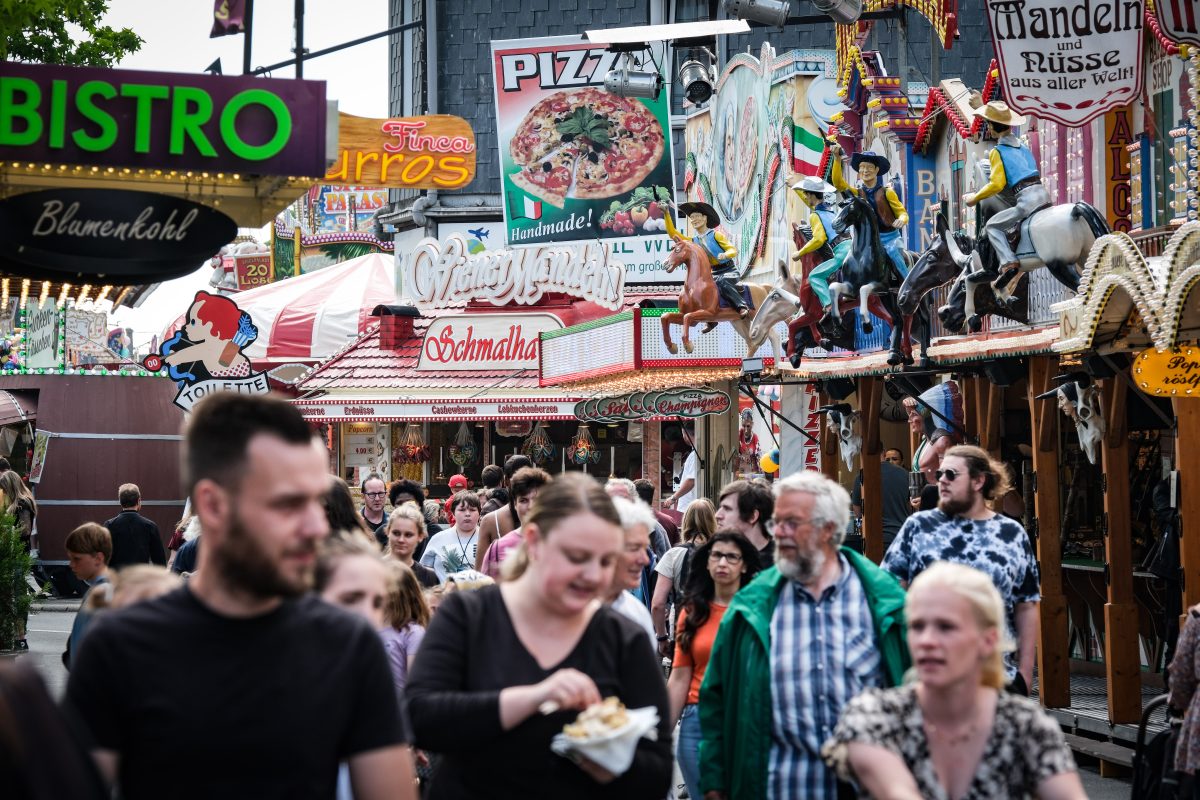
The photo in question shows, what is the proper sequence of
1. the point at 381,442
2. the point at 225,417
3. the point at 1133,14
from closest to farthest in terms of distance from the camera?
the point at 225,417 → the point at 1133,14 → the point at 381,442

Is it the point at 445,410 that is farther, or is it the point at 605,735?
the point at 445,410

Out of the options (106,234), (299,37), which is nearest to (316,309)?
(299,37)

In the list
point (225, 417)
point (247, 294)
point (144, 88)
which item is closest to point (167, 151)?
point (144, 88)

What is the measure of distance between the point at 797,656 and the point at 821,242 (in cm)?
1275

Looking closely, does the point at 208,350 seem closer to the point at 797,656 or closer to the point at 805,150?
the point at 805,150

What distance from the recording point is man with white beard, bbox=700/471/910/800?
16.9 feet

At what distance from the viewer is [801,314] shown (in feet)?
58.7

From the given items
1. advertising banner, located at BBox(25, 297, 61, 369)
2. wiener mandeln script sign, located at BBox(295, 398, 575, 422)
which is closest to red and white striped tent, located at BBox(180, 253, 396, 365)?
wiener mandeln script sign, located at BBox(295, 398, 575, 422)

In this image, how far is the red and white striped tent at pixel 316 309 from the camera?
48500 mm

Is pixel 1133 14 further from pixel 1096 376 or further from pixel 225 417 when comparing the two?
pixel 225 417

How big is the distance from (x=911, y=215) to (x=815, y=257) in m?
1.11

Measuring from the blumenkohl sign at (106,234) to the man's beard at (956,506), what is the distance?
4.34 m

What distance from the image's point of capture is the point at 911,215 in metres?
17.9

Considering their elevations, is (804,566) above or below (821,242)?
below
